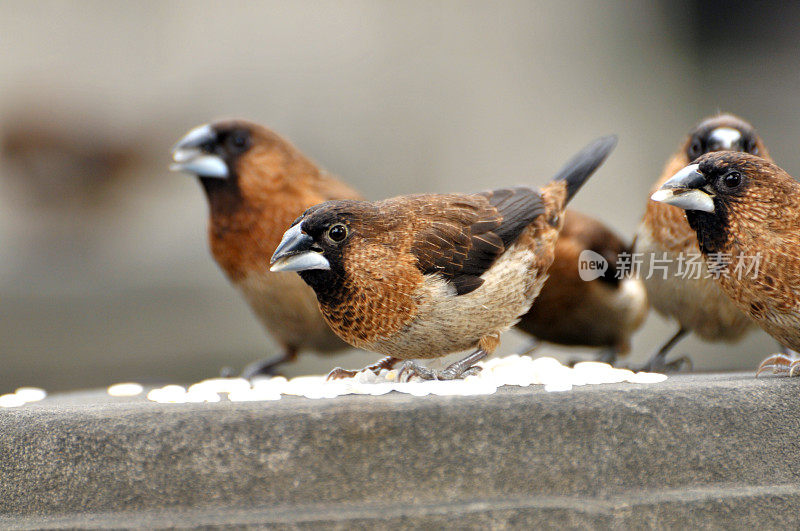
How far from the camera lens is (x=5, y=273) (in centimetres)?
605

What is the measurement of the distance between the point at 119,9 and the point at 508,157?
2906 mm

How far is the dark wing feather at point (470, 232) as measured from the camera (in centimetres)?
230

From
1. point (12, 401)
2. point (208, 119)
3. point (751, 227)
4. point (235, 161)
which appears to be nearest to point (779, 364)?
point (751, 227)

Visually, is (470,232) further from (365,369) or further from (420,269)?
(365,369)

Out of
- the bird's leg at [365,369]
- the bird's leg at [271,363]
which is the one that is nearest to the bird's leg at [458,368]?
the bird's leg at [365,369]

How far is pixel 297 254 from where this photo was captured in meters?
2.18

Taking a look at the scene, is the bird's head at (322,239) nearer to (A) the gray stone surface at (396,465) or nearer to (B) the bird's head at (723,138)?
(A) the gray stone surface at (396,465)

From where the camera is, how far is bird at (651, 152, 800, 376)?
88.4 inches

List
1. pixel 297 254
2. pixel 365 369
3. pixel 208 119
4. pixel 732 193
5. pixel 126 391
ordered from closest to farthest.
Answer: pixel 297 254 < pixel 732 193 < pixel 365 369 < pixel 126 391 < pixel 208 119

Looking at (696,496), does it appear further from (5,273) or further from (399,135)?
(5,273)

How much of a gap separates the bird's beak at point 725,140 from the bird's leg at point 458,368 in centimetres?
99

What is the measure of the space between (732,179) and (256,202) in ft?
5.56

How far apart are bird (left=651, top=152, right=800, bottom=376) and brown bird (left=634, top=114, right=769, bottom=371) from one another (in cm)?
48

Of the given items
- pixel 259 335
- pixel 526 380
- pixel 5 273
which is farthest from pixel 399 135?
pixel 526 380
